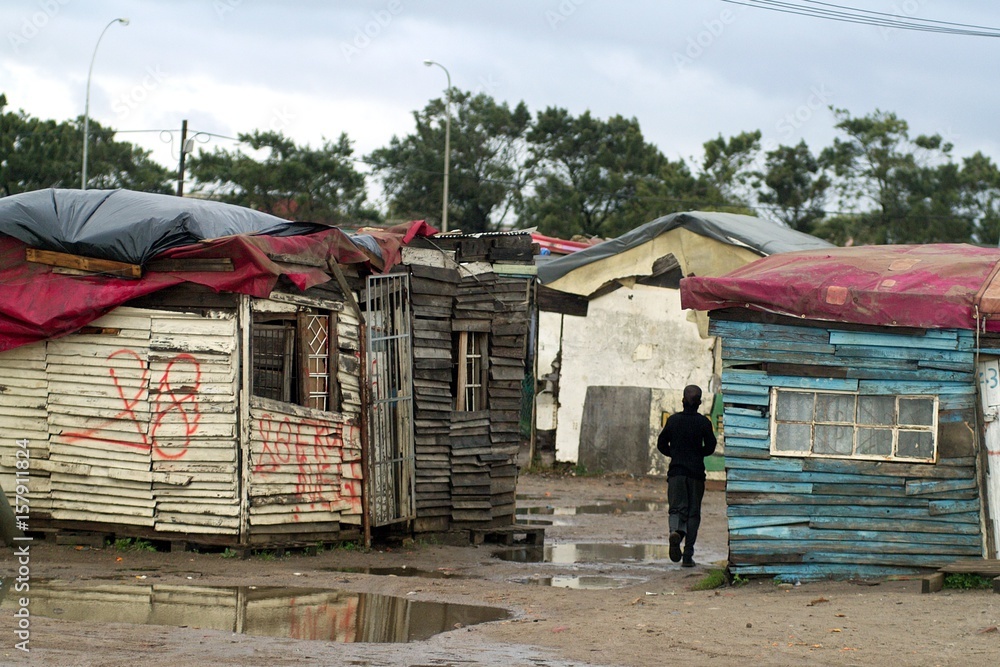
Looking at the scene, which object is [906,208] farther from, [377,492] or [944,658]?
[944,658]

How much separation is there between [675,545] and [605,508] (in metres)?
5.95

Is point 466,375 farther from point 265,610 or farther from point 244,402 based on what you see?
point 265,610

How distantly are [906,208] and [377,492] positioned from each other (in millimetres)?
37979

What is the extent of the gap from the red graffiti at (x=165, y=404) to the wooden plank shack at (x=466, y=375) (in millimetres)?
3088

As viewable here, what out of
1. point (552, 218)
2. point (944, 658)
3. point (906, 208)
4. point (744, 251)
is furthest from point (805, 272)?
point (906, 208)

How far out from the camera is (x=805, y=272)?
418 inches

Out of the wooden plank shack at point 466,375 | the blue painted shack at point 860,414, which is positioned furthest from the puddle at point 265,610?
the wooden plank shack at point 466,375

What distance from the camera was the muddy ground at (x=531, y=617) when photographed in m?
7.24

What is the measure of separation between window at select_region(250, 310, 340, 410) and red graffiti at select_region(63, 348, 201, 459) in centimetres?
85

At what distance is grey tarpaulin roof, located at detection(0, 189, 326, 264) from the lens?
10.9 metres

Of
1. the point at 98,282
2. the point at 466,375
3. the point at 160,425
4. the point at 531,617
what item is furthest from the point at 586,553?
the point at 98,282

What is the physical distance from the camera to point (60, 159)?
36844mm

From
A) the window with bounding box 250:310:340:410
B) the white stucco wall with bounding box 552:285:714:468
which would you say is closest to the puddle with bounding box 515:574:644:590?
the window with bounding box 250:310:340:410

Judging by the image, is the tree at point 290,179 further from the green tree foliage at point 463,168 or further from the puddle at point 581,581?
the puddle at point 581,581
